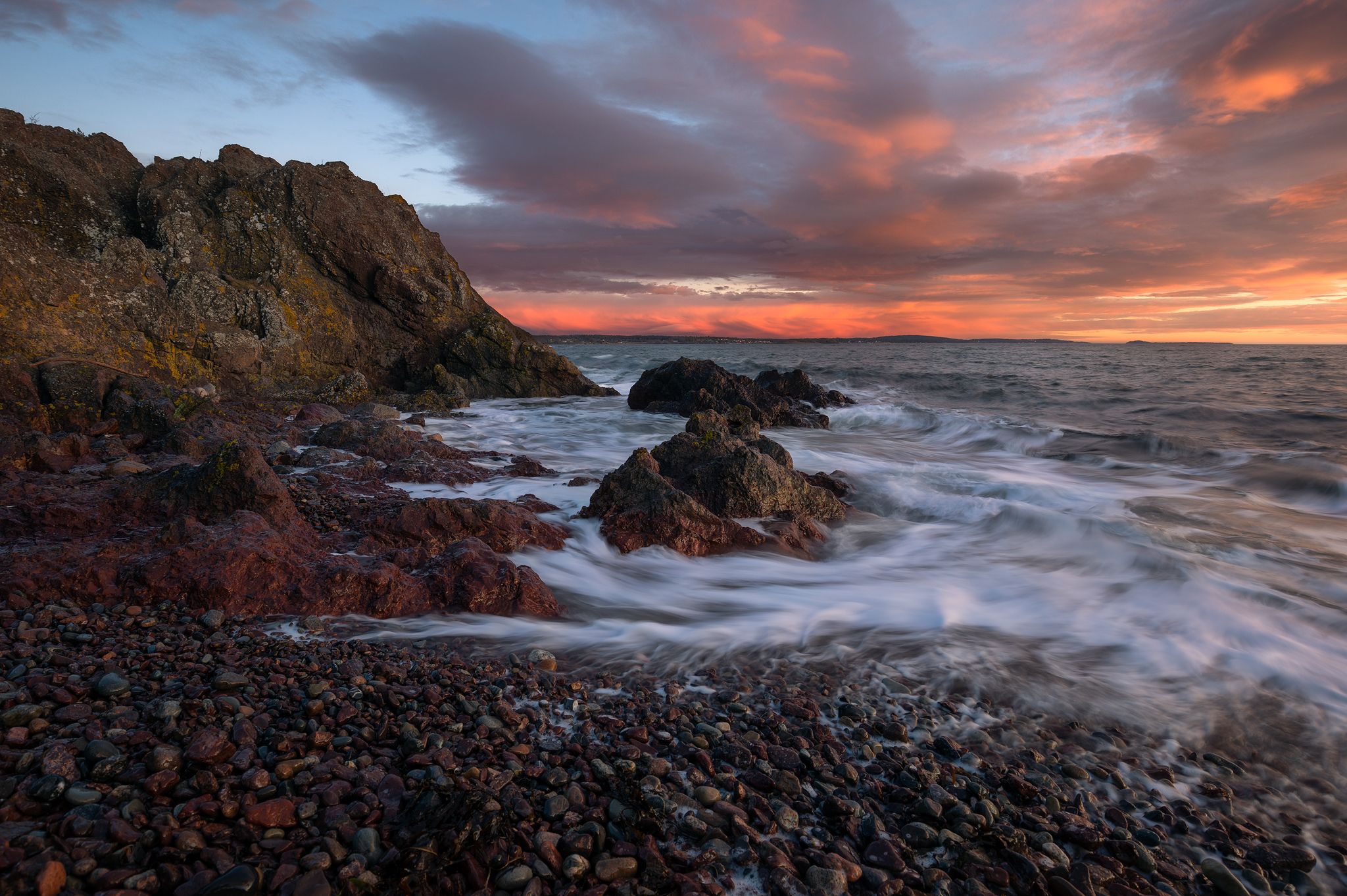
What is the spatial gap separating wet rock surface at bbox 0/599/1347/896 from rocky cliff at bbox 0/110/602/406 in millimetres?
8935

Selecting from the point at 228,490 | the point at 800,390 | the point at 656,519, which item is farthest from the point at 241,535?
the point at 800,390

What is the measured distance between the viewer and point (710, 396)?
17500mm

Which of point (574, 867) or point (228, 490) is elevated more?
point (228, 490)

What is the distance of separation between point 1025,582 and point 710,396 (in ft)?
37.8

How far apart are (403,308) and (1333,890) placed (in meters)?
20.0

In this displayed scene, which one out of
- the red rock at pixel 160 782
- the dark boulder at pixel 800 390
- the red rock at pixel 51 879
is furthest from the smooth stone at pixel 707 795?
the dark boulder at pixel 800 390

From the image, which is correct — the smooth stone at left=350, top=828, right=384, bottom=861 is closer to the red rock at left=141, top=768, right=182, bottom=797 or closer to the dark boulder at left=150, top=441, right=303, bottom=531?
the red rock at left=141, top=768, right=182, bottom=797

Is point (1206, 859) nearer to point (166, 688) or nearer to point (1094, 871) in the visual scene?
point (1094, 871)

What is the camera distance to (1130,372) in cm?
4247

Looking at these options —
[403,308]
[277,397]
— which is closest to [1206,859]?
[277,397]

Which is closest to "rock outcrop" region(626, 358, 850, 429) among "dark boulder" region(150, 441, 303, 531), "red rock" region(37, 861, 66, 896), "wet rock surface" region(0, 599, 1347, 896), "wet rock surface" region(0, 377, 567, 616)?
"wet rock surface" region(0, 377, 567, 616)

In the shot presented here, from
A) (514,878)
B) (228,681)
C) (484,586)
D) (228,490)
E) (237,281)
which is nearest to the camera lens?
(514,878)

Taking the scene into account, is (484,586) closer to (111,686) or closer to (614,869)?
(111,686)

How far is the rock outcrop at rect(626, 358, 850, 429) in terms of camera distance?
17.6 m
